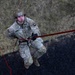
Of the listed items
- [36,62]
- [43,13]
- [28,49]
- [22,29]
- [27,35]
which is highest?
[22,29]

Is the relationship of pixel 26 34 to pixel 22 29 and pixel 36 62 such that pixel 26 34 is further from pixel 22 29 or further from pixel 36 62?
pixel 36 62

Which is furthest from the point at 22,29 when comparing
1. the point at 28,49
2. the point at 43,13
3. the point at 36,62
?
the point at 43,13

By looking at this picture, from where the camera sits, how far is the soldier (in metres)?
8.95

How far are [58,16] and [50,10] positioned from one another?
12.9 inches

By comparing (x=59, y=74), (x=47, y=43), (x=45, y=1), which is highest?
(x=45, y=1)

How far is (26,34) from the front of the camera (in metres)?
9.24

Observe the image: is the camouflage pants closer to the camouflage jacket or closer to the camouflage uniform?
the camouflage uniform

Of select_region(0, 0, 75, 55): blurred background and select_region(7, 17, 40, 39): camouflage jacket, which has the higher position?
select_region(7, 17, 40, 39): camouflage jacket

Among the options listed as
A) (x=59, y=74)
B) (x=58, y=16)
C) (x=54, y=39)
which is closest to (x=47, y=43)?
(x=54, y=39)

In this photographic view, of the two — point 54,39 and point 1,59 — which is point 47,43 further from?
point 1,59

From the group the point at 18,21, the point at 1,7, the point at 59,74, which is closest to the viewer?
the point at 18,21

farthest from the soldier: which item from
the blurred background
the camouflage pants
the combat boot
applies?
the blurred background

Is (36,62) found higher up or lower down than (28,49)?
lower down

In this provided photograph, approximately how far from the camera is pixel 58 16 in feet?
41.0
